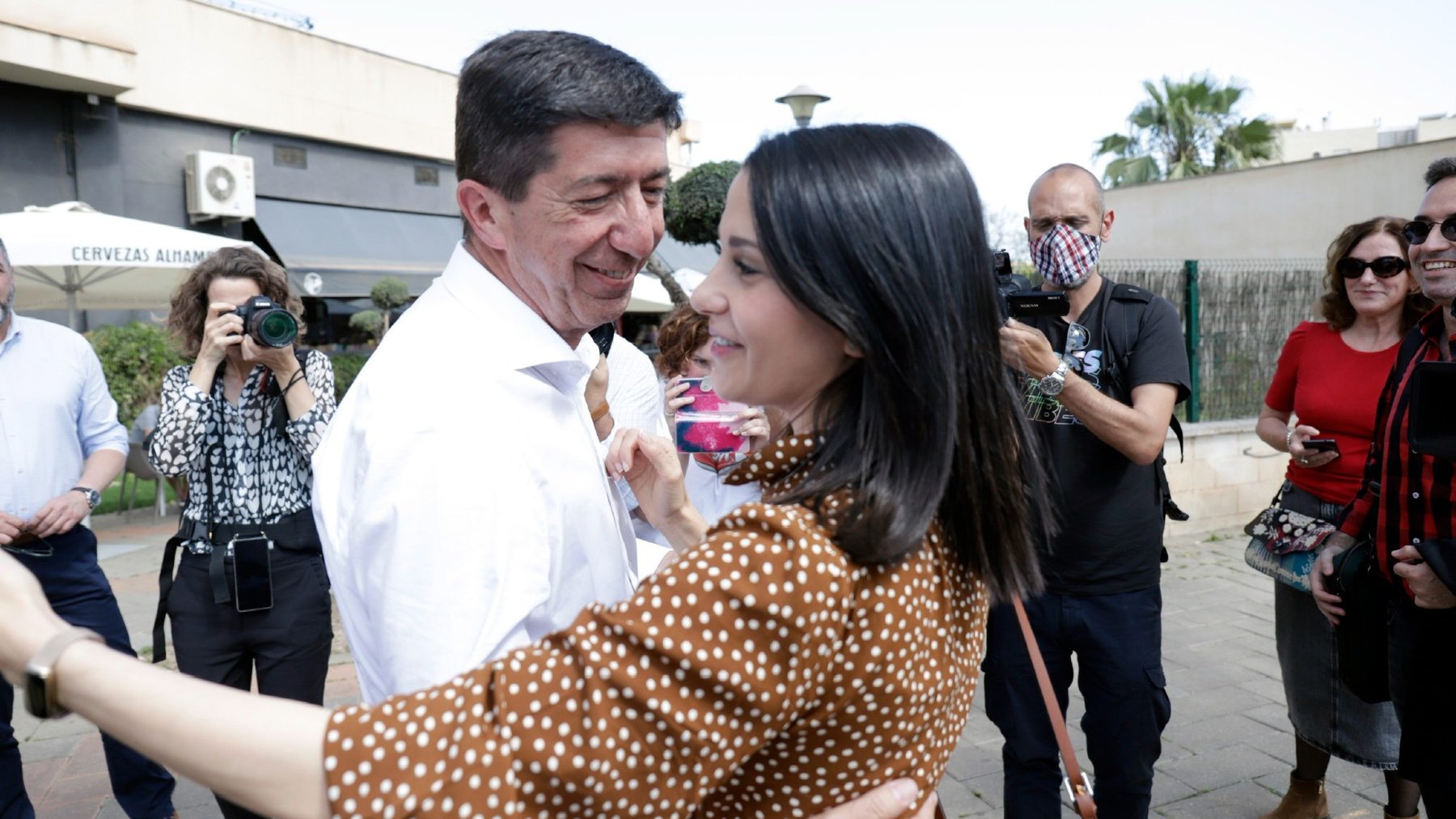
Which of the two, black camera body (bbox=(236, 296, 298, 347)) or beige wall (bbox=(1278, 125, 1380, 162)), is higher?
beige wall (bbox=(1278, 125, 1380, 162))

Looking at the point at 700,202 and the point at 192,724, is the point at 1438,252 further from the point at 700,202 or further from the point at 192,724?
the point at 700,202

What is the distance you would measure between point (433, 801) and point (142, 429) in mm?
9629

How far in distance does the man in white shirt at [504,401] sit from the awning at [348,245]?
14392mm

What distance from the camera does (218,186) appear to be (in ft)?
49.6

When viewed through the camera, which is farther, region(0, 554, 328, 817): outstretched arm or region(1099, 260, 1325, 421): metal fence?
region(1099, 260, 1325, 421): metal fence

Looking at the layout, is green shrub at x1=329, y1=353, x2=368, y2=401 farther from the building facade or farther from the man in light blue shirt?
the man in light blue shirt

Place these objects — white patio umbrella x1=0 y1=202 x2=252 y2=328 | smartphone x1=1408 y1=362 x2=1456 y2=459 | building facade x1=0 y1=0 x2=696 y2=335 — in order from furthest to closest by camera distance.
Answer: building facade x1=0 y1=0 x2=696 y2=335 < white patio umbrella x1=0 y1=202 x2=252 y2=328 < smartphone x1=1408 y1=362 x2=1456 y2=459

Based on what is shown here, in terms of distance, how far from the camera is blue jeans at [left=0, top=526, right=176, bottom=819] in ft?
11.4

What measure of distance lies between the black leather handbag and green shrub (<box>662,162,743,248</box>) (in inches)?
311

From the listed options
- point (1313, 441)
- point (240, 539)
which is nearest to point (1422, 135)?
point (1313, 441)

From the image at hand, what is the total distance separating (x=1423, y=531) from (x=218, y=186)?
52.7 feet

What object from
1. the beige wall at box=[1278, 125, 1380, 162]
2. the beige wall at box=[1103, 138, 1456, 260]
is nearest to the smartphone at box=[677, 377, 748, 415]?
the beige wall at box=[1103, 138, 1456, 260]

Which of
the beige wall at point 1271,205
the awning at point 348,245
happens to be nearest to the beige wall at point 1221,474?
the beige wall at point 1271,205

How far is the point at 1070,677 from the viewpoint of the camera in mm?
3398
